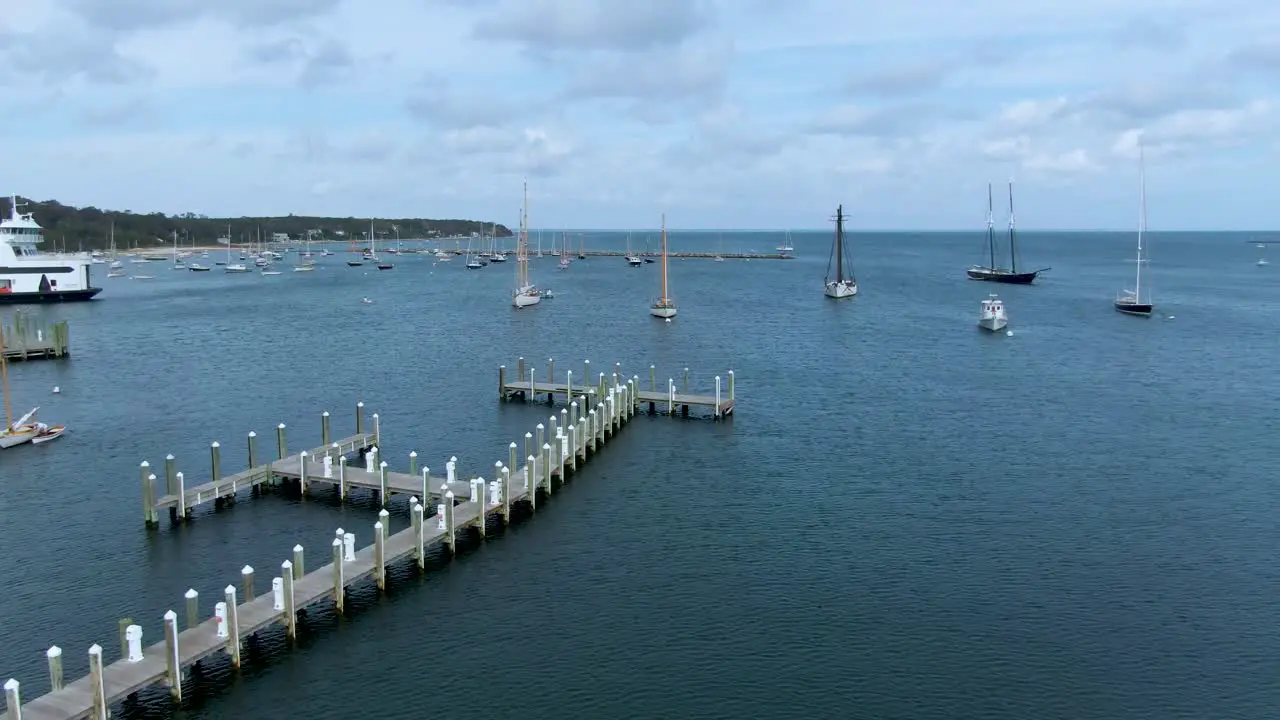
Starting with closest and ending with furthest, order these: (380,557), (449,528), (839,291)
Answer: (380,557) → (449,528) → (839,291)

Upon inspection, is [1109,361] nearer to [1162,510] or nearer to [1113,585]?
[1162,510]

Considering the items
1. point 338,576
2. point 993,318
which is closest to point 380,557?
point 338,576

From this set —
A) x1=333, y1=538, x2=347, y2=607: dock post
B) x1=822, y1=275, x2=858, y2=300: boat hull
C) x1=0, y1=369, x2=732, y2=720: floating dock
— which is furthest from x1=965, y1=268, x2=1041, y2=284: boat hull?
x1=333, y1=538, x2=347, y2=607: dock post

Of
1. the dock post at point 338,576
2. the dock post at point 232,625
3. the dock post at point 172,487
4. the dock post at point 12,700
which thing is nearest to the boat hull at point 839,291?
the dock post at point 172,487

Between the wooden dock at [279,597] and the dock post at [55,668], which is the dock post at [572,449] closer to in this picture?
the wooden dock at [279,597]

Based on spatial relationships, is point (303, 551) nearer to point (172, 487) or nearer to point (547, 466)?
point (172, 487)

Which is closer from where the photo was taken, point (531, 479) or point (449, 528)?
point (449, 528)

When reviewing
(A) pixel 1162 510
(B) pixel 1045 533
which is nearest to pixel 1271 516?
(A) pixel 1162 510

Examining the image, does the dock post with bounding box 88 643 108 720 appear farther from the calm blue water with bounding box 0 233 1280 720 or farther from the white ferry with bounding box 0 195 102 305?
the white ferry with bounding box 0 195 102 305
